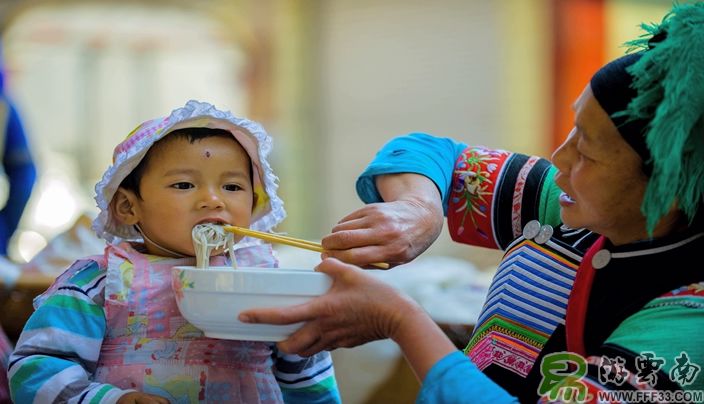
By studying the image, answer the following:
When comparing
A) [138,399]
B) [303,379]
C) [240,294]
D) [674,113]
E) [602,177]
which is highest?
[674,113]

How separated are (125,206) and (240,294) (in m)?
0.56

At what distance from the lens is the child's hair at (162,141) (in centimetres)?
153

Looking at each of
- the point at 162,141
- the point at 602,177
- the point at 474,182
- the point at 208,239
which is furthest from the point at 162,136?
the point at 602,177

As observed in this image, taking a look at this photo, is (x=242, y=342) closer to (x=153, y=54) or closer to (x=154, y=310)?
(x=154, y=310)

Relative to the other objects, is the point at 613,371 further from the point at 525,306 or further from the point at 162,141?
the point at 162,141

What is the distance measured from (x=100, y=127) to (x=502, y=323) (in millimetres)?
5992

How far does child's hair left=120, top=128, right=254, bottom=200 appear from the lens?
1.53 meters

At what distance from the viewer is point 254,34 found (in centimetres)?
650

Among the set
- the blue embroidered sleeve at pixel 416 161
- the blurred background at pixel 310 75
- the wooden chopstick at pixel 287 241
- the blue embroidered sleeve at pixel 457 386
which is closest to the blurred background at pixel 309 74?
the blurred background at pixel 310 75

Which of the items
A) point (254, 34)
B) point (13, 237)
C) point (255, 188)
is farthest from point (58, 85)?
point (255, 188)

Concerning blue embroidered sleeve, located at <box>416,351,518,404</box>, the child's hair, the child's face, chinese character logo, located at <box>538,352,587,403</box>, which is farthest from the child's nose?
chinese character logo, located at <box>538,352,587,403</box>

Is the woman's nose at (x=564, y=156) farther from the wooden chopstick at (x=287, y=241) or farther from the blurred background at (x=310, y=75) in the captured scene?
the blurred background at (x=310, y=75)

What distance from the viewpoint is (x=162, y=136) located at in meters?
1.53

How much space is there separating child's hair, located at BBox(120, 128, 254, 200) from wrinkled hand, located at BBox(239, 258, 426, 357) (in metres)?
0.50
